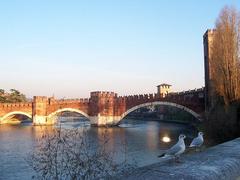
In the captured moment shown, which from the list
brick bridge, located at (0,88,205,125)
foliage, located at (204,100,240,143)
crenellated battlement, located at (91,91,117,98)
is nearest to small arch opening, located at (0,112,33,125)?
brick bridge, located at (0,88,205,125)

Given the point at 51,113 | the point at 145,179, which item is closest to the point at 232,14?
the point at 145,179

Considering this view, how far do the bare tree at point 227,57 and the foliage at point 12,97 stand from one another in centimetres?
4791

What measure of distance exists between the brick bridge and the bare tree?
16.8 m

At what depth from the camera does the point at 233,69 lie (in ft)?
67.9

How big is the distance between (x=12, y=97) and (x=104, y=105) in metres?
23.9

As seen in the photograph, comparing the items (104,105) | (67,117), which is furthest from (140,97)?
(67,117)

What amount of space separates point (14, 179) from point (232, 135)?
9148 millimetres

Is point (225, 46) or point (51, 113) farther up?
point (225, 46)

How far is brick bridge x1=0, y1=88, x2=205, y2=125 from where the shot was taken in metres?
40.1

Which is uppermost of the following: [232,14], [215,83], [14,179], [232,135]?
[232,14]

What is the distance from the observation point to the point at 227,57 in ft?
A: 68.2

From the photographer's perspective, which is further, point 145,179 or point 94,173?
point 94,173

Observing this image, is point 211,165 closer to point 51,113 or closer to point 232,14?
point 232,14

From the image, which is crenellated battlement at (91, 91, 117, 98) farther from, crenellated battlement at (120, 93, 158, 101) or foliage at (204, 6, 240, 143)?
foliage at (204, 6, 240, 143)
